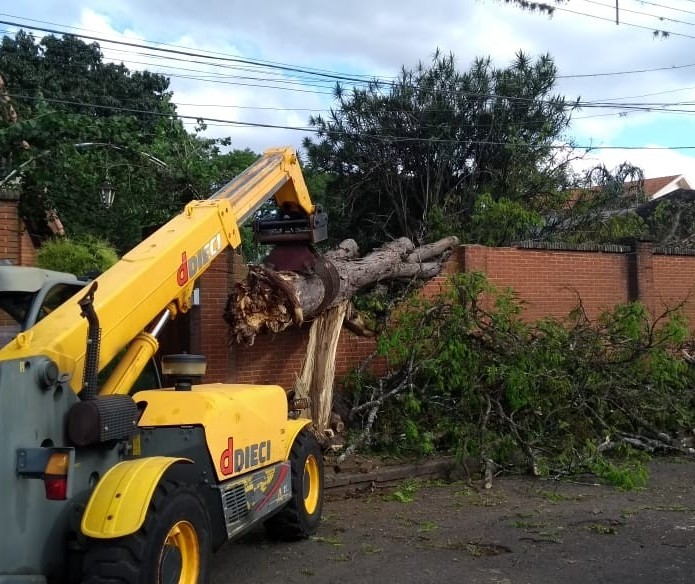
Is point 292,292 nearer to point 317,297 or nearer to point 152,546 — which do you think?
point 317,297

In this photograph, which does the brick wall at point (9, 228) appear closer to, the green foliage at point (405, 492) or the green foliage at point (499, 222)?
the green foliage at point (405, 492)

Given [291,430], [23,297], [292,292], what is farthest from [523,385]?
[23,297]

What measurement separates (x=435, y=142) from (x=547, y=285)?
29.7 ft

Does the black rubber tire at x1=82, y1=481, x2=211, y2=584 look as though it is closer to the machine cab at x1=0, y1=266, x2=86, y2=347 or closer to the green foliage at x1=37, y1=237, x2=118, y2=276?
the machine cab at x1=0, y1=266, x2=86, y2=347

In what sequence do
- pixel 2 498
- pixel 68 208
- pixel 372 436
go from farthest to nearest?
pixel 68 208 → pixel 372 436 → pixel 2 498

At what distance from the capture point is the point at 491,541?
685 centimetres

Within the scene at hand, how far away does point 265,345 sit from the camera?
10273 millimetres

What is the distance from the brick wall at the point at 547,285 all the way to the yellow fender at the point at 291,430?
3.16m

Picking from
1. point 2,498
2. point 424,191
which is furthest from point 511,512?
point 424,191

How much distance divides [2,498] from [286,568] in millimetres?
2895

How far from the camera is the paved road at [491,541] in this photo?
5906mm

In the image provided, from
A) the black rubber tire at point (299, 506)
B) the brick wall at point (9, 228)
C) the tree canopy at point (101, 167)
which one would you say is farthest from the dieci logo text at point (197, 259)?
the tree canopy at point (101, 167)

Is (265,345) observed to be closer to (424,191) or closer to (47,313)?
(47,313)

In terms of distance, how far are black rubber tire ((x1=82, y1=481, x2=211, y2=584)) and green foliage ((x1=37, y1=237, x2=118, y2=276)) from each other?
5.77 metres
